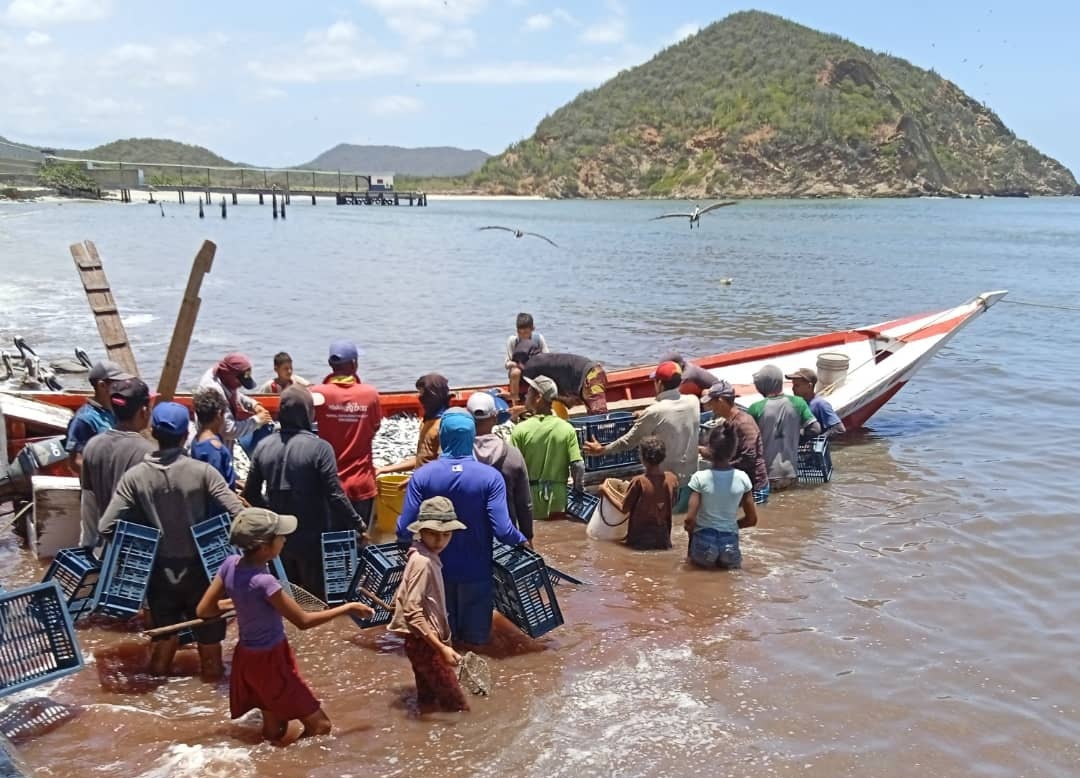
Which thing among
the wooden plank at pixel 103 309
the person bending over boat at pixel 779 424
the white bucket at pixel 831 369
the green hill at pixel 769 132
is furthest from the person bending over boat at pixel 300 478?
the green hill at pixel 769 132

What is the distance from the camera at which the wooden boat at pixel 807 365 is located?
8414 mm

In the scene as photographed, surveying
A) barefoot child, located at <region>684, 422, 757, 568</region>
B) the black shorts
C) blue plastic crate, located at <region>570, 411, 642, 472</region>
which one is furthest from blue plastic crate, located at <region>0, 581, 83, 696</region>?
blue plastic crate, located at <region>570, 411, 642, 472</region>

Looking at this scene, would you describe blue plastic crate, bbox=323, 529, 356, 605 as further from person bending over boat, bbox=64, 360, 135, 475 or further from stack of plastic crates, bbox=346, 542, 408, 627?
person bending over boat, bbox=64, 360, 135, 475

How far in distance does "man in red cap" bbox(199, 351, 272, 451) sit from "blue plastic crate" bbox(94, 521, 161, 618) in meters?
2.08

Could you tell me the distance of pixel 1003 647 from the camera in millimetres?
6320

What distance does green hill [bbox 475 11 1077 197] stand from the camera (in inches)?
4774

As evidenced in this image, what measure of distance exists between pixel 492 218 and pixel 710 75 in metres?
75.7

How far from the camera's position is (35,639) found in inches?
184

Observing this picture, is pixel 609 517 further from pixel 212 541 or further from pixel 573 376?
pixel 212 541

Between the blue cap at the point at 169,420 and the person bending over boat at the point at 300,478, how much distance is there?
69 cm

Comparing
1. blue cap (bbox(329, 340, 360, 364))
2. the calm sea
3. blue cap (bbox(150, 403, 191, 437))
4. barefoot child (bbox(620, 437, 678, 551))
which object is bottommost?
the calm sea

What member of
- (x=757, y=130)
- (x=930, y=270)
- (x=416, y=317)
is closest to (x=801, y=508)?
(x=416, y=317)

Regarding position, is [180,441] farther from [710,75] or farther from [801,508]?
[710,75]

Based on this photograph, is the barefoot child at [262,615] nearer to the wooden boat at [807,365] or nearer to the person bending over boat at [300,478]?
the person bending over boat at [300,478]
